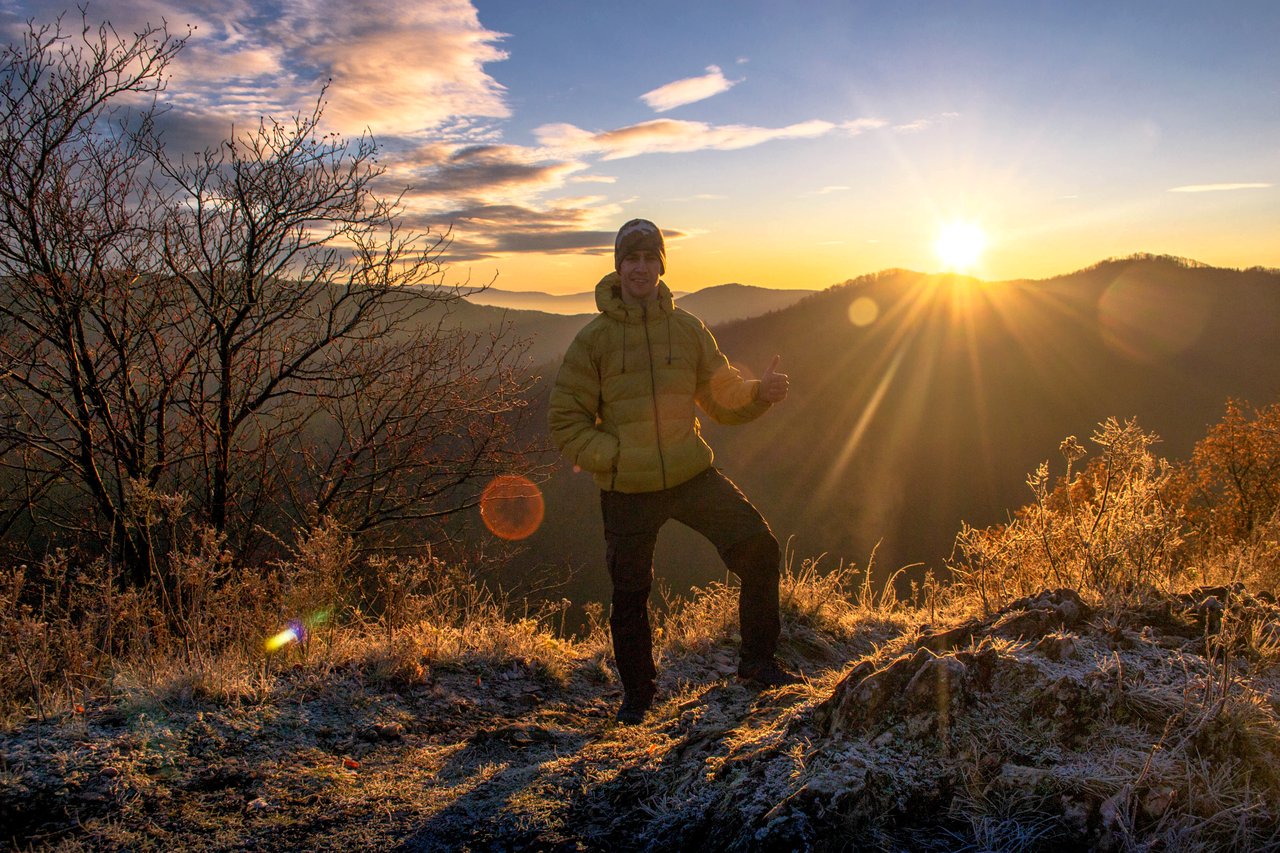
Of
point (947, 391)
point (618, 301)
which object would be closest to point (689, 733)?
point (618, 301)

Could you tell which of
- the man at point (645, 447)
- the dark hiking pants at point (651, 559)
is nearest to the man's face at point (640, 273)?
the man at point (645, 447)

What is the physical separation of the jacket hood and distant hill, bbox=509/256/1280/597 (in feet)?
108

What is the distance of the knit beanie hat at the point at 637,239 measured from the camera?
334 centimetres

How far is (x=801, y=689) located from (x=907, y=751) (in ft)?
2.98

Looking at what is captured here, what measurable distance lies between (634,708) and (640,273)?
190 cm

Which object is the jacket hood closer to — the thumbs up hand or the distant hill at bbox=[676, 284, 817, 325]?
the thumbs up hand

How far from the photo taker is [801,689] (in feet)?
9.46

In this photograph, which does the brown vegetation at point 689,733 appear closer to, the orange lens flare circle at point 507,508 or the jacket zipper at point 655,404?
the jacket zipper at point 655,404

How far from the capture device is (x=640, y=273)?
3.34 meters

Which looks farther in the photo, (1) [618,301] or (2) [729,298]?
(2) [729,298]

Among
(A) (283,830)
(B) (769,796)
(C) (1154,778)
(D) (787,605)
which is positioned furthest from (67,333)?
(C) (1154,778)

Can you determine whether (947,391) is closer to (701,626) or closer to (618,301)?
(701,626)

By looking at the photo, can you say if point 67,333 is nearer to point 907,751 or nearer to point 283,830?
point 283,830

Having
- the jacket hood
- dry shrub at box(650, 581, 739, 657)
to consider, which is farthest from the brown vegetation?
the jacket hood
